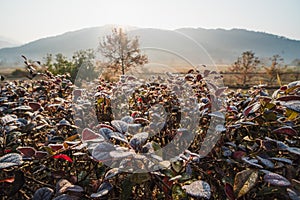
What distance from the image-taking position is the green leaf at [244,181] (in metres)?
0.78

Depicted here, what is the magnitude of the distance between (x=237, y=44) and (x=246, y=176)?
683 ft

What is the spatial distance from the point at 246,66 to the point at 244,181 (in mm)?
18535

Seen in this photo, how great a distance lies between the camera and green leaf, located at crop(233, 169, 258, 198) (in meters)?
0.78

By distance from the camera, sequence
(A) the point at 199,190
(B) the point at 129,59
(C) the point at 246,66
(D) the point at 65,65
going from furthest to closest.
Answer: (C) the point at 246,66
(B) the point at 129,59
(D) the point at 65,65
(A) the point at 199,190

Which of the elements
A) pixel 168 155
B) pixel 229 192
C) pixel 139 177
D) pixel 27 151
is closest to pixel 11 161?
pixel 27 151

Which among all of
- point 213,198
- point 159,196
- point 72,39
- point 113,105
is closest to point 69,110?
point 113,105

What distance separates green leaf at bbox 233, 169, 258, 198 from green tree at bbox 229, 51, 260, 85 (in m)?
17.7

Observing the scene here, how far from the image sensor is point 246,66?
18.0 meters

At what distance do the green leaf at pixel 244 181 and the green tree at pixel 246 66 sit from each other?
698 inches

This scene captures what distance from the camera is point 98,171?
1.16m

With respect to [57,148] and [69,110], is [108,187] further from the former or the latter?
[69,110]

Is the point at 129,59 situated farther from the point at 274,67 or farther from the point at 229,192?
the point at 229,192

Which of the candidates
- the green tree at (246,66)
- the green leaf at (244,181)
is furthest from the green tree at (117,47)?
the green leaf at (244,181)

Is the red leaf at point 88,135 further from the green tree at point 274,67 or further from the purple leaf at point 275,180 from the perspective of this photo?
the green tree at point 274,67
